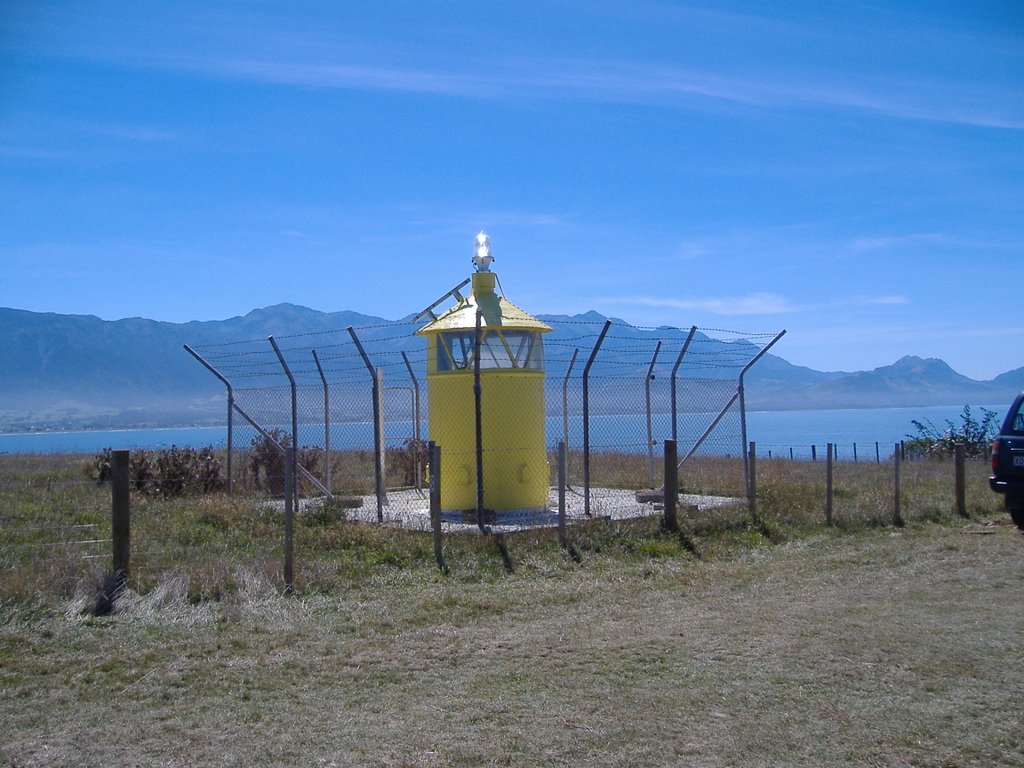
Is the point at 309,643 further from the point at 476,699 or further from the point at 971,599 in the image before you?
the point at 971,599

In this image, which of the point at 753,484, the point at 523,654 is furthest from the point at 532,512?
the point at 523,654

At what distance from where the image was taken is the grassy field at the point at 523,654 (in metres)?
5.68

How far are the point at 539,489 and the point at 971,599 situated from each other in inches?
290

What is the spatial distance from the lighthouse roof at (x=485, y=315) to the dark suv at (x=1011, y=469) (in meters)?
6.85

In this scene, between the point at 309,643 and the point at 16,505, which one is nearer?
the point at 309,643

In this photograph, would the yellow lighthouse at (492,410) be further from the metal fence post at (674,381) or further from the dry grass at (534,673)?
the dry grass at (534,673)

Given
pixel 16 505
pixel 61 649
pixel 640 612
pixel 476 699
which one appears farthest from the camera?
pixel 16 505

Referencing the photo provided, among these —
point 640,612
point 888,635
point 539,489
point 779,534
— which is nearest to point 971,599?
point 888,635

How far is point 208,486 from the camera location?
18.6 m

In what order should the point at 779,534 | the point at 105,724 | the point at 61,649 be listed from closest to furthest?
the point at 105,724 < the point at 61,649 < the point at 779,534

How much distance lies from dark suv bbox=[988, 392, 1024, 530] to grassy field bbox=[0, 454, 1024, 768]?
1732 mm

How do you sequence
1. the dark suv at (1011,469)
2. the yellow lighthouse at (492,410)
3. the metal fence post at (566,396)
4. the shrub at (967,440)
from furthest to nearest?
the shrub at (967,440), the metal fence post at (566,396), the yellow lighthouse at (492,410), the dark suv at (1011,469)

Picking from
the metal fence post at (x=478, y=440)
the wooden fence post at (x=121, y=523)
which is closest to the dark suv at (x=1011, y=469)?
the metal fence post at (x=478, y=440)

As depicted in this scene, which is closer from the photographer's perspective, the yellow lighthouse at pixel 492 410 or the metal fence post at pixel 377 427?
the metal fence post at pixel 377 427
